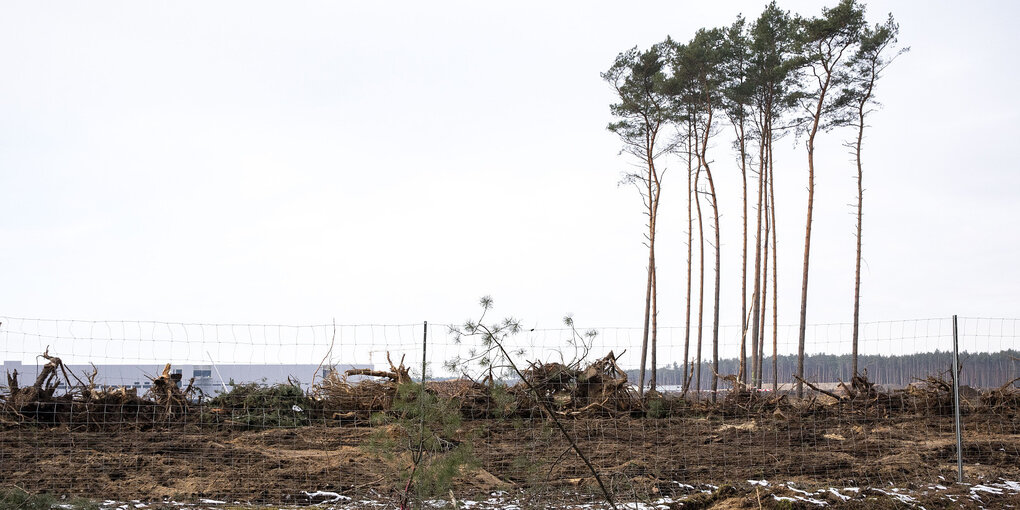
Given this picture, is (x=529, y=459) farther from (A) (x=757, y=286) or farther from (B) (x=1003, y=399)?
(A) (x=757, y=286)

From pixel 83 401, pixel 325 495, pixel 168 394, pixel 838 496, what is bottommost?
pixel 325 495

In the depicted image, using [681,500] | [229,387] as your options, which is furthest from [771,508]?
[229,387]

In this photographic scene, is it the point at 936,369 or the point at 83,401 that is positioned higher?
the point at 936,369

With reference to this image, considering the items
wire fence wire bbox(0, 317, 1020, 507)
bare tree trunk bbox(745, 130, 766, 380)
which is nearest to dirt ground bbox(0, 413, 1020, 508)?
wire fence wire bbox(0, 317, 1020, 507)

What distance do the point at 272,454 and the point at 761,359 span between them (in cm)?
1554

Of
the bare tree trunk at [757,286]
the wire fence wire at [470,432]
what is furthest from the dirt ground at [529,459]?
the bare tree trunk at [757,286]

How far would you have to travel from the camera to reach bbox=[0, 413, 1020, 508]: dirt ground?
7359 mm

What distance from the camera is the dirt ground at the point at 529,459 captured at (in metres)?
7.36

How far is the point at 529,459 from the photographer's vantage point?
820cm

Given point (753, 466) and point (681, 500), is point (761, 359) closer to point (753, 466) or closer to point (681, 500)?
point (753, 466)

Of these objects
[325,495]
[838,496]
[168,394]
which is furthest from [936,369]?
[168,394]

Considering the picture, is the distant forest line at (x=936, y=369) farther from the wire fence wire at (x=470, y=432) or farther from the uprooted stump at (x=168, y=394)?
the uprooted stump at (x=168, y=394)

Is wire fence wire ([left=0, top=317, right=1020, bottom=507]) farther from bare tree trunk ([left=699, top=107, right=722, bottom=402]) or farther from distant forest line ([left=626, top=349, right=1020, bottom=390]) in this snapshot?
bare tree trunk ([left=699, top=107, right=722, bottom=402])

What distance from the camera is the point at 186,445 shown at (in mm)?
8898
